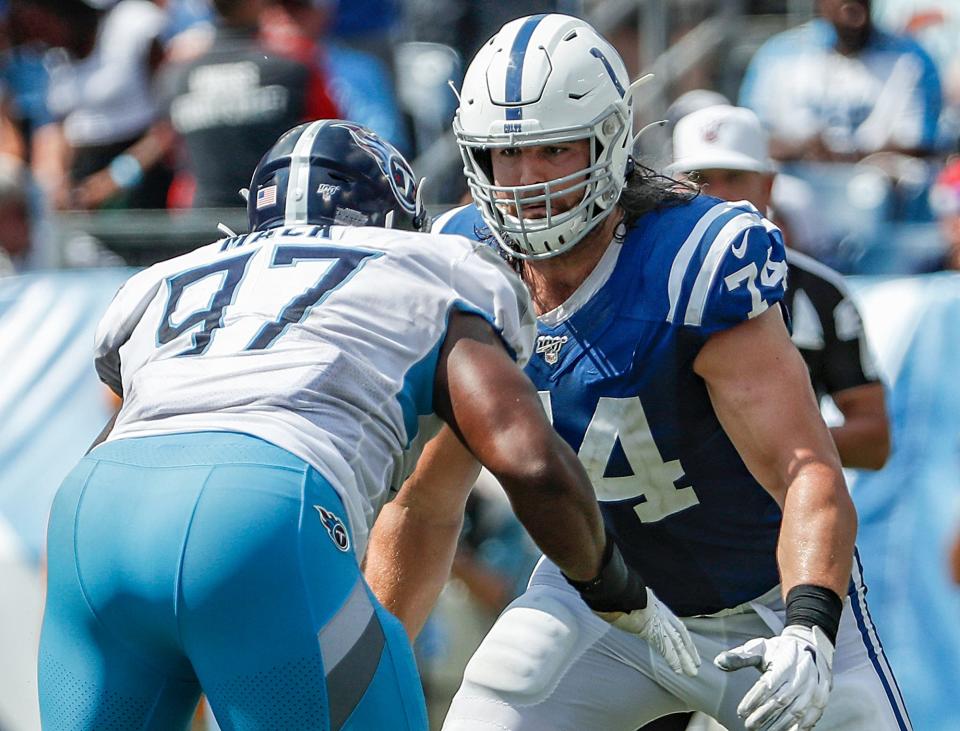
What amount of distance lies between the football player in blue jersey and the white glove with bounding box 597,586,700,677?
0.23m

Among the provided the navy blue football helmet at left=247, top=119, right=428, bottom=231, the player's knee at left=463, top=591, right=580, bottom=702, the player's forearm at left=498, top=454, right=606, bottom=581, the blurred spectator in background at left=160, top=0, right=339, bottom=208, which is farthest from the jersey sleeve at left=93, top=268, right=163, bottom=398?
the blurred spectator in background at left=160, top=0, right=339, bottom=208

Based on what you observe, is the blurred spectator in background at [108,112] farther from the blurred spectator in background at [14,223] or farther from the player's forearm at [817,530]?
the player's forearm at [817,530]

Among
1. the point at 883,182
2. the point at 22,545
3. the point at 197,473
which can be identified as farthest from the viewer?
the point at 883,182

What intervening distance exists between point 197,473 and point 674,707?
4.29 ft

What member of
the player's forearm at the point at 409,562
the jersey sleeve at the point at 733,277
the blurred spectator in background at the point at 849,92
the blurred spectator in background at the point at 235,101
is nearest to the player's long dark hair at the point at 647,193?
the jersey sleeve at the point at 733,277

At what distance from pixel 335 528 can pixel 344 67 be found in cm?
452

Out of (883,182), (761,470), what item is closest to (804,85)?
(883,182)

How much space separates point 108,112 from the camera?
7.27 meters

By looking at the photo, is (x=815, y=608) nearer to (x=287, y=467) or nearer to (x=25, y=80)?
(x=287, y=467)

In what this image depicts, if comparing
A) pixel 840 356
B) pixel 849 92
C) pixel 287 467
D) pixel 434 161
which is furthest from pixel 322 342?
pixel 849 92

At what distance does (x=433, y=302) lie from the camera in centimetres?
251

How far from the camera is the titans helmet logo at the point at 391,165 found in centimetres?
275

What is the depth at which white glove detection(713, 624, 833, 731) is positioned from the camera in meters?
2.45

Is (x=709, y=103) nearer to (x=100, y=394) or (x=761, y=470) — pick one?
(x=100, y=394)
